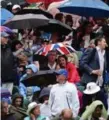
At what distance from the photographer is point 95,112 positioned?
16.5 meters

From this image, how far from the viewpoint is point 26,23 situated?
20.5 m

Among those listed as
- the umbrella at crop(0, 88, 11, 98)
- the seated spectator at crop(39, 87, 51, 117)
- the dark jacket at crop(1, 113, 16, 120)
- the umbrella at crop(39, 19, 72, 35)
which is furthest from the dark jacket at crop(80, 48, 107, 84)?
the umbrella at crop(39, 19, 72, 35)

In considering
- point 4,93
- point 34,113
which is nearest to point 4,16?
point 4,93

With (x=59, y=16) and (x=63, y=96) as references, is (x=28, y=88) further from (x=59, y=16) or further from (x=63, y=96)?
(x=59, y=16)

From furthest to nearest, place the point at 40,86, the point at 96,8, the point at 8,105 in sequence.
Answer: the point at 96,8 < the point at 40,86 < the point at 8,105

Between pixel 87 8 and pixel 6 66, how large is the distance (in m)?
5.13

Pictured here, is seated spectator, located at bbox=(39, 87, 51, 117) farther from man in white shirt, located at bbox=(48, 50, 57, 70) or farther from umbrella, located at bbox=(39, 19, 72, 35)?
umbrella, located at bbox=(39, 19, 72, 35)

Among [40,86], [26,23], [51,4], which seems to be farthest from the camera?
[51,4]

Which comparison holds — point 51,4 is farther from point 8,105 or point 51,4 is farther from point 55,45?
point 8,105

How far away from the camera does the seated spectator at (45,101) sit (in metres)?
16.9

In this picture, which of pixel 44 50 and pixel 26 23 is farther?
pixel 26 23

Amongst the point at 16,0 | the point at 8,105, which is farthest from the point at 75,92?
the point at 16,0

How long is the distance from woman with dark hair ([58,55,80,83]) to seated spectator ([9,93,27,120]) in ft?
4.67

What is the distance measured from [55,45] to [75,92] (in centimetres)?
277
